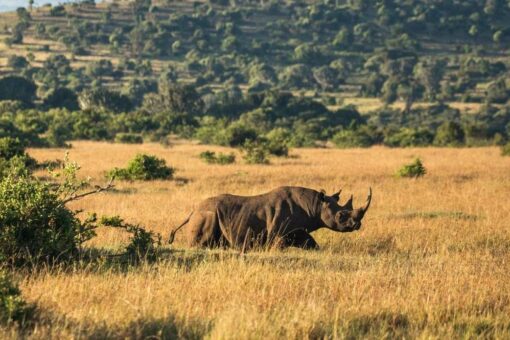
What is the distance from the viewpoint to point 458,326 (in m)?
8.66

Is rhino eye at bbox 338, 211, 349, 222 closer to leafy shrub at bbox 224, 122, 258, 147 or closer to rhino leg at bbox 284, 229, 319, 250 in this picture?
rhino leg at bbox 284, 229, 319, 250

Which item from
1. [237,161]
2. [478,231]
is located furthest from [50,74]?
[478,231]

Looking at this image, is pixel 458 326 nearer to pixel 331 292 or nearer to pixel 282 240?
pixel 331 292

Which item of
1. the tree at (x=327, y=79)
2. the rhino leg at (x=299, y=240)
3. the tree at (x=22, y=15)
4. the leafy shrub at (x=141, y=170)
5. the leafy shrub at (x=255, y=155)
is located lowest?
the leafy shrub at (x=255, y=155)

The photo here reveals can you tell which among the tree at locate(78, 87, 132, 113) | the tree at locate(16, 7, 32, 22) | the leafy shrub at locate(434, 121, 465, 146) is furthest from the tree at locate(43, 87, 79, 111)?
the tree at locate(16, 7, 32, 22)

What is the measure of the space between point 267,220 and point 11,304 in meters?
6.21

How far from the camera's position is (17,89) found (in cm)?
10219

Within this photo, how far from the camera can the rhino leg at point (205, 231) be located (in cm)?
1330

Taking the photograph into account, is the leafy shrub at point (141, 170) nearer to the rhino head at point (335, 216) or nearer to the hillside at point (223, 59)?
the rhino head at point (335, 216)

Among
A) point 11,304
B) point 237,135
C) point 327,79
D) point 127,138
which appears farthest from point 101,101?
point 11,304

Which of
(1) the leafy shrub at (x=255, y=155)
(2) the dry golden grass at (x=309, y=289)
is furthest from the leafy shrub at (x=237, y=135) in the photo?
(2) the dry golden grass at (x=309, y=289)

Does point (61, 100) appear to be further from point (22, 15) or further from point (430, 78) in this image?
point (22, 15)

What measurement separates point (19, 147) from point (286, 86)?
5032 inches

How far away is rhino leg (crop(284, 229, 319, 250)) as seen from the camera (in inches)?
523
